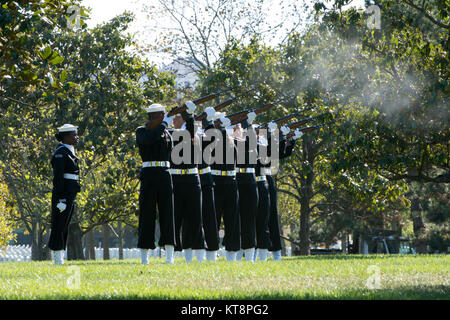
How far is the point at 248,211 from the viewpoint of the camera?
1323 centimetres

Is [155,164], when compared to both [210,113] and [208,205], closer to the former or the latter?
[210,113]

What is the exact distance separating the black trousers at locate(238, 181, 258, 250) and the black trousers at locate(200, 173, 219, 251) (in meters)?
0.82

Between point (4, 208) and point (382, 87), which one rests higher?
point (382, 87)

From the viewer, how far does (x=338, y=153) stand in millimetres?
15477

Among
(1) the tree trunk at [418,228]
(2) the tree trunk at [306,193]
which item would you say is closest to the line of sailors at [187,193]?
(2) the tree trunk at [306,193]

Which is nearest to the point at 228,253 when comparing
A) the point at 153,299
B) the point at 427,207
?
the point at 153,299

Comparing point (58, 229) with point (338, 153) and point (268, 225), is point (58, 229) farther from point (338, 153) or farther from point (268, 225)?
point (338, 153)

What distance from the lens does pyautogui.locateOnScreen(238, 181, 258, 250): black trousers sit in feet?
43.2

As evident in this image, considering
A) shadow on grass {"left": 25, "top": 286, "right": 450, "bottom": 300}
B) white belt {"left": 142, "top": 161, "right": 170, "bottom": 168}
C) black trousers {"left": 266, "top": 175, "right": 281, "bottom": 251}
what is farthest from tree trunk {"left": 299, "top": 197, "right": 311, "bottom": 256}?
shadow on grass {"left": 25, "top": 286, "right": 450, "bottom": 300}

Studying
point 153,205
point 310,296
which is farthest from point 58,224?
point 310,296

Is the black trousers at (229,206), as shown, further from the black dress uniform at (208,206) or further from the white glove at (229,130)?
the white glove at (229,130)

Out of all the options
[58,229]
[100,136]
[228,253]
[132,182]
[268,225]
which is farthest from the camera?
[132,182]

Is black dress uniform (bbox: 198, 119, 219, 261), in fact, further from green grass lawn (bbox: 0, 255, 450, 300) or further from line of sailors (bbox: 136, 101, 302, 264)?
green grass lawn (bbox: 0, 255, 450, 300)

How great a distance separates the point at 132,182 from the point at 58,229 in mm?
10432
